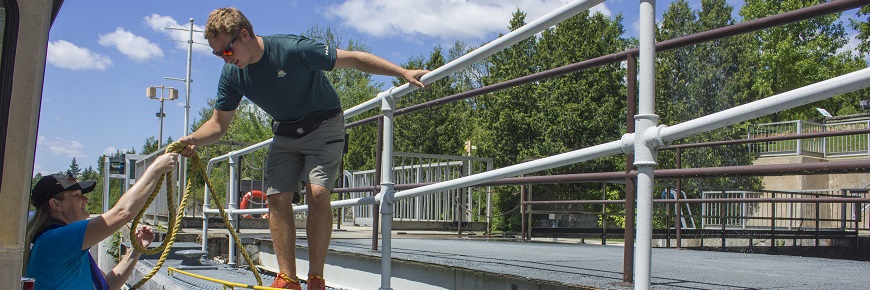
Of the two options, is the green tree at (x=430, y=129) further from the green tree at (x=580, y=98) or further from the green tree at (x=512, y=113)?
the green tree at (x=580, y=98)

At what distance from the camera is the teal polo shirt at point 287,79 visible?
10.4 feet

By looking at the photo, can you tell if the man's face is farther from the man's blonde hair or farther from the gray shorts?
the gray shorts

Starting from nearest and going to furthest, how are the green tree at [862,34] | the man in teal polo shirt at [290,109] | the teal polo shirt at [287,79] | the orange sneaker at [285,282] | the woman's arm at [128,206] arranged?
the woman's arm at [128,206] → the man in teal polo shirt at [290,109] → the teal polo shirt at [287,79] → the orange sneaker at [285,282] → the green tree at [862,34]

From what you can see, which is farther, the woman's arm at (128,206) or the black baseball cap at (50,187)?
Answer: the black baseball cap at (50,187)

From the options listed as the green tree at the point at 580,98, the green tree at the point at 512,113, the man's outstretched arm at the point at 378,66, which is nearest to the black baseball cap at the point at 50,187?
the man's outstretched arm at the point at 378,66

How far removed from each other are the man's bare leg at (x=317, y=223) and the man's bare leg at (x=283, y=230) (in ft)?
0.36

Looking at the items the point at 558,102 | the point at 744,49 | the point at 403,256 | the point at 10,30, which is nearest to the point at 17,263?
the point at 10,30

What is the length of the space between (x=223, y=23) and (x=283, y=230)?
945mm

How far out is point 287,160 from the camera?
11.3ft

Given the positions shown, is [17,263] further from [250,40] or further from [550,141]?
[550,141]

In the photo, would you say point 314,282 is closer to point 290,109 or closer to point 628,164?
point 290,109

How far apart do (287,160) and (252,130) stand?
35977 mm

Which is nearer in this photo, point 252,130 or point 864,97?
point 864,97

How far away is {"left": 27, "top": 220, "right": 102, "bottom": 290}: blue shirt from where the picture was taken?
8.84 feet
